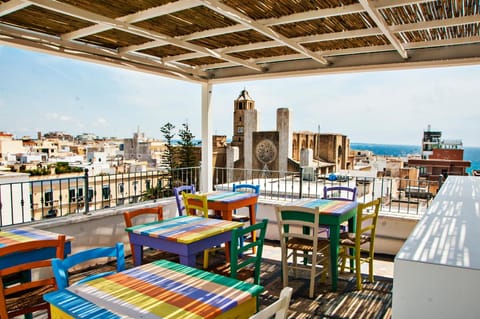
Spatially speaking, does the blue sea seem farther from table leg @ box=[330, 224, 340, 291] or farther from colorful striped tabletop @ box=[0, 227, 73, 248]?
colorful striped tabletop @ box=[0, 227, 73, 248]

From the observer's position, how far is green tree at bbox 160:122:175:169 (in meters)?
15.4

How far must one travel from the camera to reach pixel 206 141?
689 cm

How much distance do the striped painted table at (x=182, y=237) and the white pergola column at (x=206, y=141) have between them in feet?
11.5

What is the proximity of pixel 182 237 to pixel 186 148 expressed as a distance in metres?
13.6

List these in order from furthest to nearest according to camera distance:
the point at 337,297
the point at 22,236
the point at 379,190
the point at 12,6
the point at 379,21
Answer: the point at 379,190
the point at 337,297
the point at 379,21
the point at 12,6
the point at 22,236

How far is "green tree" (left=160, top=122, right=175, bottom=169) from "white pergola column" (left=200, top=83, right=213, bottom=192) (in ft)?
28.1

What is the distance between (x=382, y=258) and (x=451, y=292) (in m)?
4.19

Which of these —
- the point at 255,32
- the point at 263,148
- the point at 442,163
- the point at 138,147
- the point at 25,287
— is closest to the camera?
the point at 25,287

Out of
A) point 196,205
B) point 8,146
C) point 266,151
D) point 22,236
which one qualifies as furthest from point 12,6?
point 266,151

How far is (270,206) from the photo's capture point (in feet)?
20.4

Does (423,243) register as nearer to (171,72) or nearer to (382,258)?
(382,258)

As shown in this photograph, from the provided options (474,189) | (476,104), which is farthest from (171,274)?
(476,104)

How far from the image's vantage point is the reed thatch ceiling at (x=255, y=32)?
3369 mm

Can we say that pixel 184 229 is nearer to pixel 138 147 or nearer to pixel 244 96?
pixel 138 147
